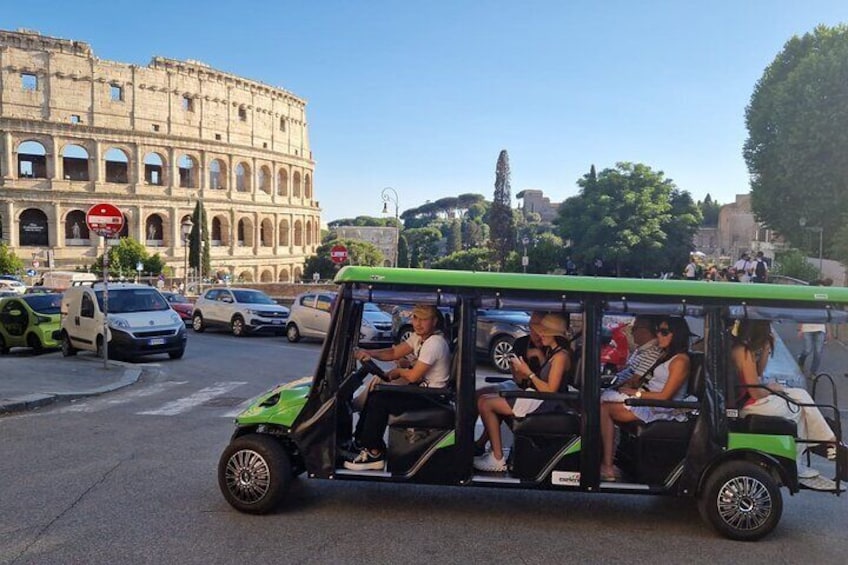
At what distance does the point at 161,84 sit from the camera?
2963 inches

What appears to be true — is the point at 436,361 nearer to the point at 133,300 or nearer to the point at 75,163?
the point at 133,300

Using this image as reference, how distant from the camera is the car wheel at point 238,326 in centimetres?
2475

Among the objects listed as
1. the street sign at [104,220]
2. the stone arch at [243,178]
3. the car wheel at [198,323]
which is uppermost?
the stone arch at [243,178]

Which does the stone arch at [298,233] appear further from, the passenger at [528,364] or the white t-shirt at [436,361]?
the white t-shirt at [436,361]

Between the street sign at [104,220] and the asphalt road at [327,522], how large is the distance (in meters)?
7.07

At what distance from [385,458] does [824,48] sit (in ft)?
124

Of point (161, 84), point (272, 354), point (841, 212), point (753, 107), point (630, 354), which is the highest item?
point (161, 84)

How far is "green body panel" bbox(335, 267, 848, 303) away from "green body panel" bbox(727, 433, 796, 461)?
1.08 meters

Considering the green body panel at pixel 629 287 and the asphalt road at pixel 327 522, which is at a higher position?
the green body panel at pixel 629 287

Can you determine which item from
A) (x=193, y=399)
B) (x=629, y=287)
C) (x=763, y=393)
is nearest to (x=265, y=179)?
(x=193, y=399)

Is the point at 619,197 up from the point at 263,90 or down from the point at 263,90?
down

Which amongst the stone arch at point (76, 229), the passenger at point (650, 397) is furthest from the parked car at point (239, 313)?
the stone arch at point (76, 229)

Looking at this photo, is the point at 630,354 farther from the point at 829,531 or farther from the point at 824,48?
the point at 824,48

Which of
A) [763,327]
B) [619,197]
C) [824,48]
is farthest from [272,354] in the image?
[619,197]
